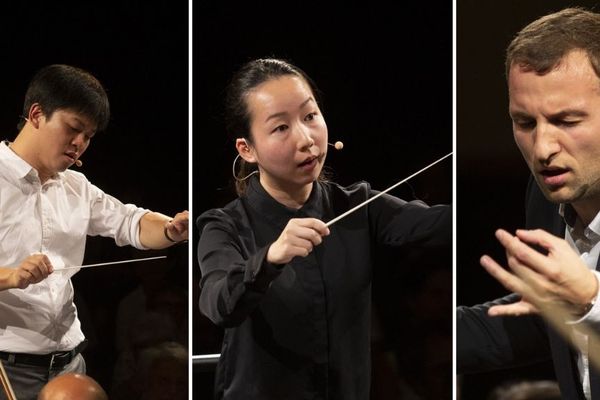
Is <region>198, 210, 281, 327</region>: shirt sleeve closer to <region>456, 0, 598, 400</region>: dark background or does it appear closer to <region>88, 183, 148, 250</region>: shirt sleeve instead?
<region>88, 183, 148, 250</region>: shirt sleeve

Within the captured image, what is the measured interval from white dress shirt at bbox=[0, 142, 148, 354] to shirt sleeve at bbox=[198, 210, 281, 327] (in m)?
0.27

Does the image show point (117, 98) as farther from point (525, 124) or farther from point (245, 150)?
point (525, 124)

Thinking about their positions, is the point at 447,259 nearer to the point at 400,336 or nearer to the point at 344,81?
the point at 400,336

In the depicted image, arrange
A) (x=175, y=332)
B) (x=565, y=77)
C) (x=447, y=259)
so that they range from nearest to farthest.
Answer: (x=565, y=77) → (x=447, y=259) → (x=175, y=332)

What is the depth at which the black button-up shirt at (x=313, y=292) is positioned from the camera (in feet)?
7.03

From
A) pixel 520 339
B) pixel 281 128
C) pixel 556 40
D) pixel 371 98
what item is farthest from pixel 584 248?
pixel 281 128

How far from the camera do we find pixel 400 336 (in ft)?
7.19

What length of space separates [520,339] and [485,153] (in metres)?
0.45

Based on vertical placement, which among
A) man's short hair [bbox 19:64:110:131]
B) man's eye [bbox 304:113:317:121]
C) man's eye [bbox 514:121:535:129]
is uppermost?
man's short hair [bbox 19:64:110:131]

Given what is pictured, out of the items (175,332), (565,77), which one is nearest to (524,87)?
(565,77)

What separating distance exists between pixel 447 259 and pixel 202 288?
24.9 inches

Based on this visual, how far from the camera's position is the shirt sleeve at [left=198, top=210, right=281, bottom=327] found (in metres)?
1.99

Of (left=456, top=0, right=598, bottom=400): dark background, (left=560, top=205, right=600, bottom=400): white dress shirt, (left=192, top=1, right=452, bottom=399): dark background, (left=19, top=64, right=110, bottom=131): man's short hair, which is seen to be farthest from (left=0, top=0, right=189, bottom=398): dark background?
(left=560, top=205, right=600, bottom=400): white dress shirt

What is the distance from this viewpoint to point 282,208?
2.19 m
